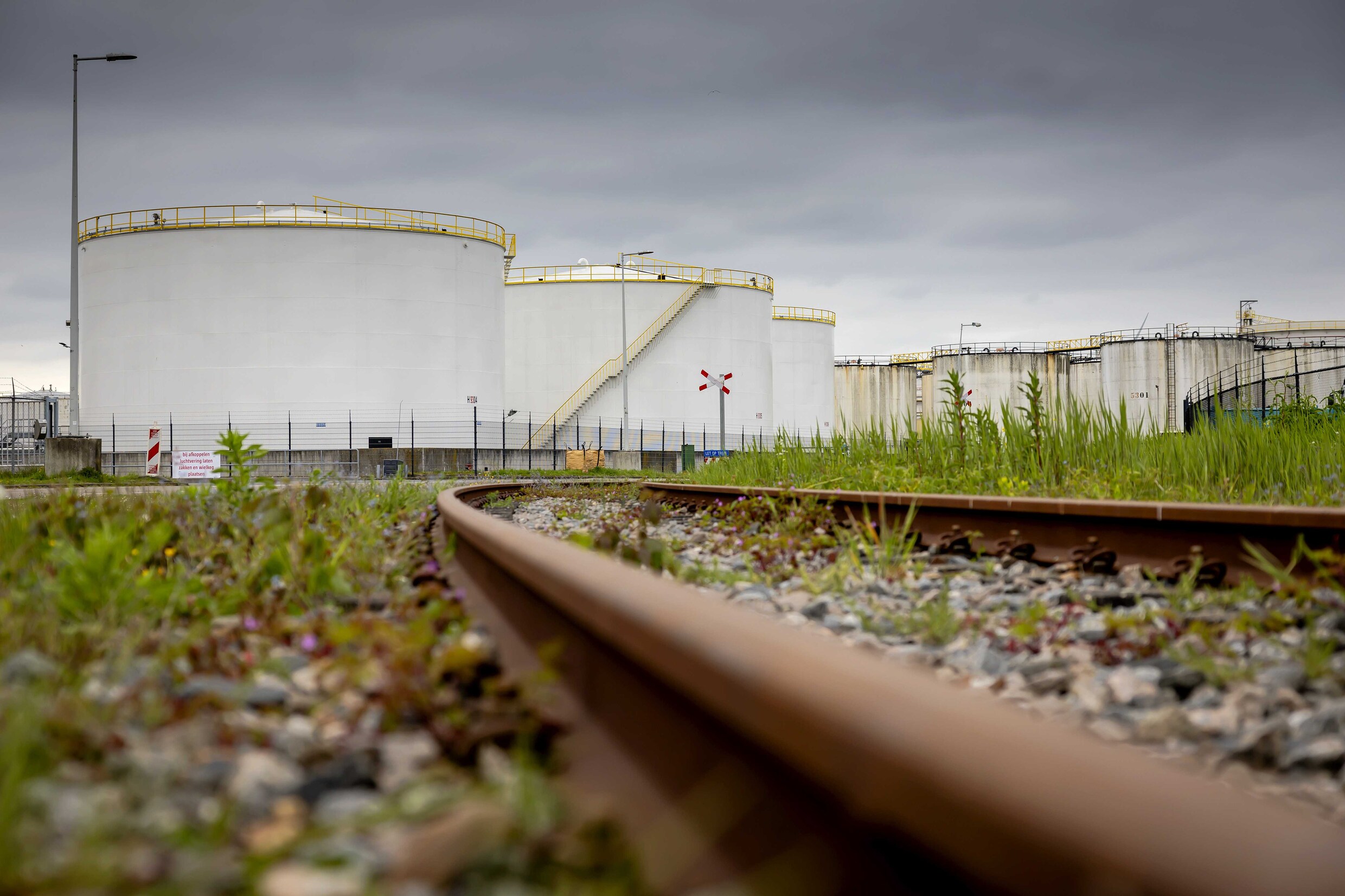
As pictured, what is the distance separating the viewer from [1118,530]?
471 centimetres

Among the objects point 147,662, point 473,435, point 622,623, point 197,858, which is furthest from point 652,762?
point 473,435

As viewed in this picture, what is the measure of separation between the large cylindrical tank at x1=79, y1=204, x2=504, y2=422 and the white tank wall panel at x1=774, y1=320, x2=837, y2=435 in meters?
21.1

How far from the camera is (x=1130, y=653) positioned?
299 centimetres

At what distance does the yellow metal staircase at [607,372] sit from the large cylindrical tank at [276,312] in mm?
5740

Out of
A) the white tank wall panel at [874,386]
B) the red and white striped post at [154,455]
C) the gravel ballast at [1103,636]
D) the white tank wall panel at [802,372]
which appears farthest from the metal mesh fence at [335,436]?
the gravel ballast at [1103,636]

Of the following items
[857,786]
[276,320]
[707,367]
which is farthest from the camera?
[707,367]

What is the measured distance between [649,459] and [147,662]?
133 ft

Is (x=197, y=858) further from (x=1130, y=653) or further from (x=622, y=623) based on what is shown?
(x=1130, y=653)

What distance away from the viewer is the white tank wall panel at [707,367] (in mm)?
45219

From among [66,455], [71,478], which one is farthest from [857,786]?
[66,455]

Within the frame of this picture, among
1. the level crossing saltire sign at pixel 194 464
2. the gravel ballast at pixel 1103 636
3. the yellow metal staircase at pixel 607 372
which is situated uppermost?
the yellow metal staircase at pixel 607 372

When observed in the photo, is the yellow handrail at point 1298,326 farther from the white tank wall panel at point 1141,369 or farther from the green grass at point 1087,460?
the green grass at point 1087,460

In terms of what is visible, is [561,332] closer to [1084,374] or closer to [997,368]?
[997,368]

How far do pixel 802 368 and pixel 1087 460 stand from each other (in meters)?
47.9
